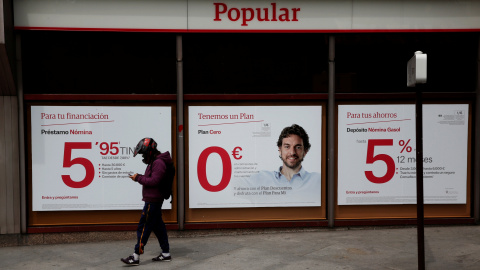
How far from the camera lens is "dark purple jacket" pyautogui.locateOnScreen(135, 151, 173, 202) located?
22.2 feet

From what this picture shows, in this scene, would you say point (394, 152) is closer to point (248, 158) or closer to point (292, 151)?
point (292, 151)

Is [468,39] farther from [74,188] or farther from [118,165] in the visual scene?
[74,188]

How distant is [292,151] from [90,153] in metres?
3.40

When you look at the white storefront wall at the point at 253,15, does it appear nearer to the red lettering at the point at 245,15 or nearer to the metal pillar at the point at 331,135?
the red lettering at the point at 245,15

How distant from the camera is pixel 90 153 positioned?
27.6ft

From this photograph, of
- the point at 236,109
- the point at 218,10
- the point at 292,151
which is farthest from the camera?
the point at 292,151

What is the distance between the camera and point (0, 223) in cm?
824

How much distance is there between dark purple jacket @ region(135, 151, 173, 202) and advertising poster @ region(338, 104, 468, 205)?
3.32 m

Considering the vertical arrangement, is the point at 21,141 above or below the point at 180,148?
above

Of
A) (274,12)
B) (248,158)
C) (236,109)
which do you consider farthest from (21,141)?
(274,12)

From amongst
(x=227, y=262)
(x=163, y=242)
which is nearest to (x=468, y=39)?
(x=227, y=262)

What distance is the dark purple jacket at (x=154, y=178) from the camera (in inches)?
267

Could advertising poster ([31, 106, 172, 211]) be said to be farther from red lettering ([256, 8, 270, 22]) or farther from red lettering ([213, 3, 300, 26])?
red lettering ([256, 8, 270, 22])

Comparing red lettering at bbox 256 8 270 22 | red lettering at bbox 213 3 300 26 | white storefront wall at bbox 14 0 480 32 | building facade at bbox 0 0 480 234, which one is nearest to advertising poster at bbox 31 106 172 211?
building facade at bbox 0 0 480 234
